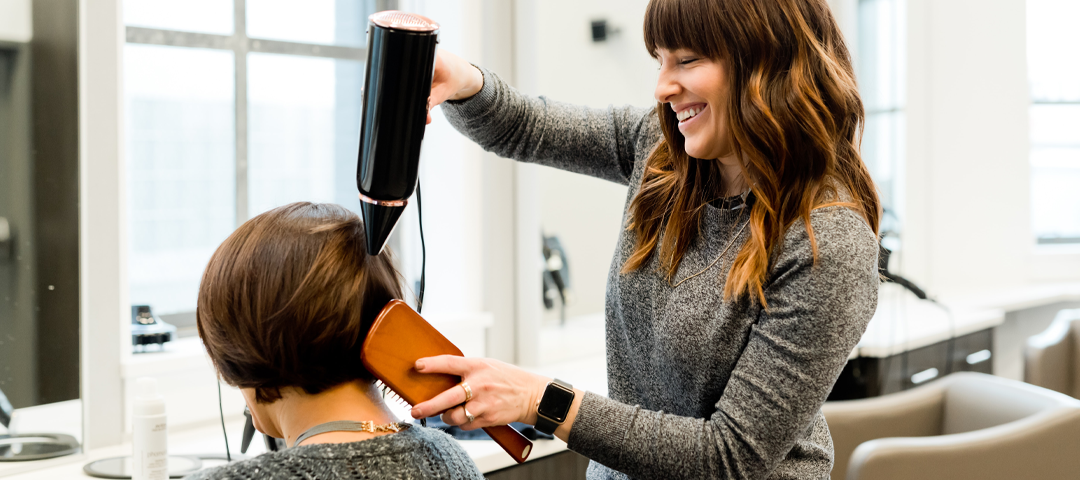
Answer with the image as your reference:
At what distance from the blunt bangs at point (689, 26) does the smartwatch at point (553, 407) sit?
451mm

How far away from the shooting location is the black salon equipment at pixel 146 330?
170 centimetres

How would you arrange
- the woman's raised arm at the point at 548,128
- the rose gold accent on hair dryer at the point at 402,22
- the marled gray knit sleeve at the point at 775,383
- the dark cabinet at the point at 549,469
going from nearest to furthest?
the rose gold accent on hair dryer at the point at 402,22
the marled gray knit sleeve at the point at 775,383
the woman's raised arm at the point at 548,128
the dark cabinet at the point at 549,469

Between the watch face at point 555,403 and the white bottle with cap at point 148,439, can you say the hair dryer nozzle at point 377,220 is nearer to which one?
the watch face at point 555,403

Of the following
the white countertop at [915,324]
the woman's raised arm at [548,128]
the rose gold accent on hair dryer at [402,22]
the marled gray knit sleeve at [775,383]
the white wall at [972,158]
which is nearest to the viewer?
the rose gold accent on hair dryer at [402,22]

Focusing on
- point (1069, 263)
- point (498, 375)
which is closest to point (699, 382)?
point (498, 375)

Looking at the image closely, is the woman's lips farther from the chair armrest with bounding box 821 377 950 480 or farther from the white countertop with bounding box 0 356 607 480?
the chair armrest with bounding box 821 377 950 480

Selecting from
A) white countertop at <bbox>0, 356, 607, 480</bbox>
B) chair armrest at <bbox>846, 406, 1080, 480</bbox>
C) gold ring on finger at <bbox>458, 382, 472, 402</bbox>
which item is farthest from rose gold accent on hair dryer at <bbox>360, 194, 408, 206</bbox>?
chair armrest at <bbox>846, 406, 1080, 480</bbox>

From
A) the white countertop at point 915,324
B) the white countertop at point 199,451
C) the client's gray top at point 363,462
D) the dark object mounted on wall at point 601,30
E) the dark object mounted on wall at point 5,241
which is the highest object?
the dark object mounted on wall at point 601,30

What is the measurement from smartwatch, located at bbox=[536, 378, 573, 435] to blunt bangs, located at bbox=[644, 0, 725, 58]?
45 centimetres

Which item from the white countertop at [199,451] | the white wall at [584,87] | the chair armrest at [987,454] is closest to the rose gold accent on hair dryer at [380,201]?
the white countertop at [199,451]

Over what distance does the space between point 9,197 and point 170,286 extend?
0.65 meters

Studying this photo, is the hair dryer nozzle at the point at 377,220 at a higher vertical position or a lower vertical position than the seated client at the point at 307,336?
higher

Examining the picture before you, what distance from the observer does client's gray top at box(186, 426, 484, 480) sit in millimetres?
912

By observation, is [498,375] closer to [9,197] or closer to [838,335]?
[838,335]
